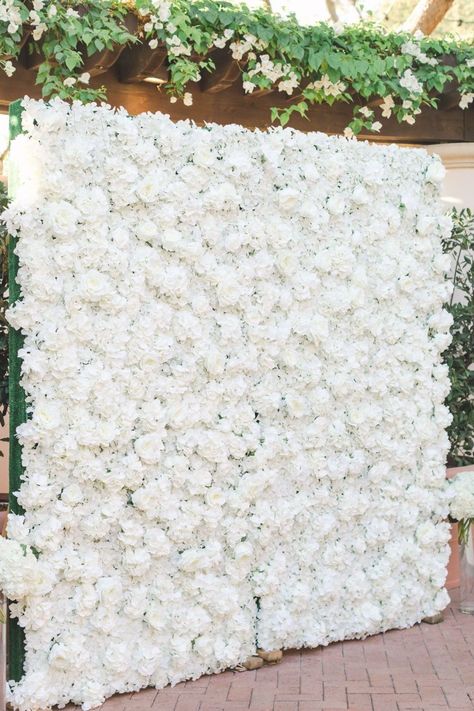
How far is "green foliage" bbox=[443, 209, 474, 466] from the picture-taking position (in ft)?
21.6

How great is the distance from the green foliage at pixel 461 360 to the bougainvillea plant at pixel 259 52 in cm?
112

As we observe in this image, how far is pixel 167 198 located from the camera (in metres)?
4.48

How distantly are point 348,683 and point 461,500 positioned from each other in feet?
4.90

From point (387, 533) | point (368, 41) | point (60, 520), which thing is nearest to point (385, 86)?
point (368, 41)

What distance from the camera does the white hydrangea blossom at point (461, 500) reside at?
223 inches

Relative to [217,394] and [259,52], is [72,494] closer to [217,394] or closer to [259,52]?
[217,394]

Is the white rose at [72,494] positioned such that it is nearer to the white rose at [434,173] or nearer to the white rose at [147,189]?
the white rose at [147,189]

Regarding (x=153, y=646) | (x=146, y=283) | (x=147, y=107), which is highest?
(x=147, y=107)

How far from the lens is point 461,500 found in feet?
18.6

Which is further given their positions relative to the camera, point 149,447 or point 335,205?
point 335,205

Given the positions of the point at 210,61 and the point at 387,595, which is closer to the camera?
the point at 387,595

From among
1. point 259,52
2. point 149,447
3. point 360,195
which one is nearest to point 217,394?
point 149,447

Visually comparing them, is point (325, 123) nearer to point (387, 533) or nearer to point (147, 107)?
point (147, 107)

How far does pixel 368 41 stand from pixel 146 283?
355 centimetres
